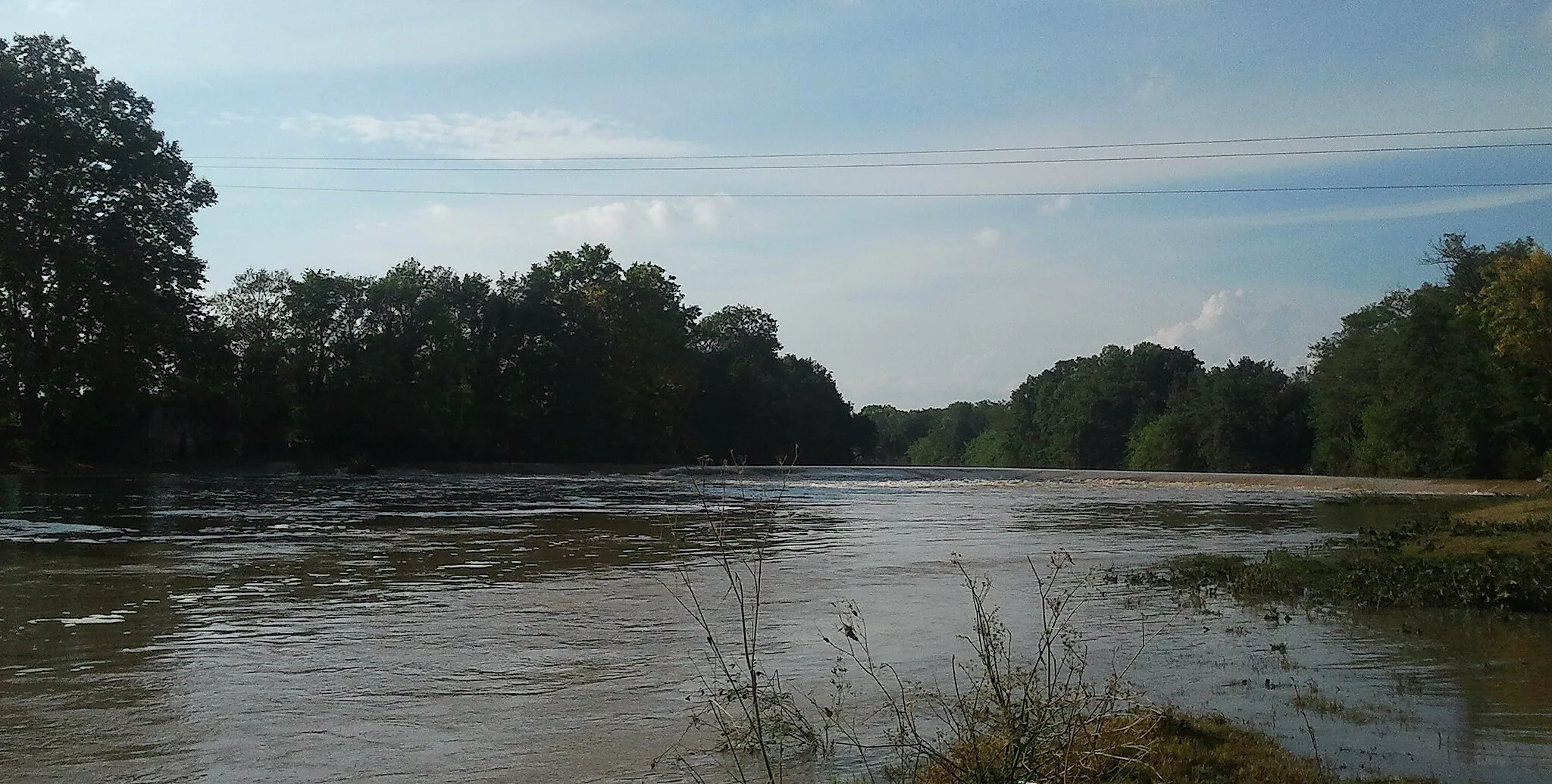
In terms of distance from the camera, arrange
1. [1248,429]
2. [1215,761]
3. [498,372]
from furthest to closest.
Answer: [1248,429], [498,372], [1215,761]

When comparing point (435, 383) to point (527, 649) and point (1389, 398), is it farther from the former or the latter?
point (527, 649)

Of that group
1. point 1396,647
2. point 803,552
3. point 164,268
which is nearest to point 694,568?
point 803,552

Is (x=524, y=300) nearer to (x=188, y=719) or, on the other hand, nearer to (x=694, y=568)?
(x=694, y=568)

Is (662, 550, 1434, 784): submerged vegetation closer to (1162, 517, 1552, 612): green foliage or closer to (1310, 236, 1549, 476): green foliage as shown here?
(1162, 517, 1552, 612): green foliage

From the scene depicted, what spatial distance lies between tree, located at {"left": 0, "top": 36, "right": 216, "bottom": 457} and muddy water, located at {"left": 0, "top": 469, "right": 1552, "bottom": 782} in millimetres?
28589

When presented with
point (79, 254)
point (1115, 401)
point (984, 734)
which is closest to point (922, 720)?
point (984, 734)

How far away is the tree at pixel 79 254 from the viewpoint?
155 feet

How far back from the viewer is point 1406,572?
552 inches

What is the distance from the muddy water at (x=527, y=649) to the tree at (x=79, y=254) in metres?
28.6

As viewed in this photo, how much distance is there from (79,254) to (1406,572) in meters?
52.3

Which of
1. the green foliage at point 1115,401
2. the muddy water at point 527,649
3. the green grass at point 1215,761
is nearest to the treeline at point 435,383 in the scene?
the muddy water at point 527,649

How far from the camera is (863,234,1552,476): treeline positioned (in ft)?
177

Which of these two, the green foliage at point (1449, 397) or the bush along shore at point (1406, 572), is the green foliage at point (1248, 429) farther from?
the bush along shore at point (1406, 572)

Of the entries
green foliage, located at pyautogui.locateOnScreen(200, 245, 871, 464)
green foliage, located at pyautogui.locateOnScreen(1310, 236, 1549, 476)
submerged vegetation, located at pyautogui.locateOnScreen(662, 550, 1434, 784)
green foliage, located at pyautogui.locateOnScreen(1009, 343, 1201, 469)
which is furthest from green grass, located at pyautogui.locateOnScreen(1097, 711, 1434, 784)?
green foliage, located at pyautogui.locateOnScreen(1009, 343, 1201, 469)
